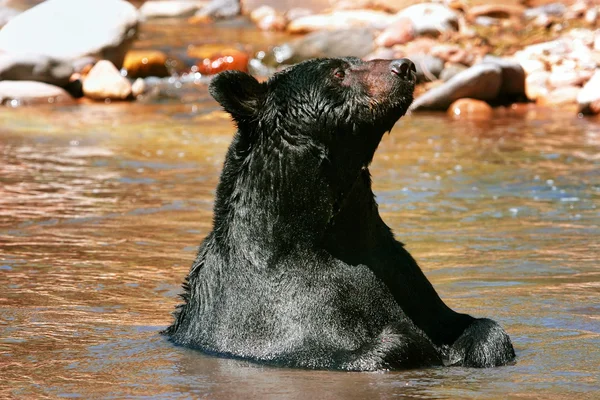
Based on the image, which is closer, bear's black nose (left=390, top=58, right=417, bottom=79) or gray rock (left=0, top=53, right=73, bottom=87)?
bear's black nose (left=390, top=58, right=417, bottom=79)

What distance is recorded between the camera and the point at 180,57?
28.0 m

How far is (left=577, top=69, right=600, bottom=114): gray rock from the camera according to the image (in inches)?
782

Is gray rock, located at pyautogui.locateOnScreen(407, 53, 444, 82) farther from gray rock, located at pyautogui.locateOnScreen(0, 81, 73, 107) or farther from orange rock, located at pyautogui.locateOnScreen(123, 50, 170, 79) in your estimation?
gray rock, located at pyautogui.locateOnScreen(0, 81, 73, 107)

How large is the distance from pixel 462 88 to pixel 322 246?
613 inches

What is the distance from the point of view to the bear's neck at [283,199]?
6.00m

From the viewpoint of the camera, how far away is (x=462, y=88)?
21.1 meters

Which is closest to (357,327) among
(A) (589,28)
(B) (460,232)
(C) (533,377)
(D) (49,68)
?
(C) (533,377)

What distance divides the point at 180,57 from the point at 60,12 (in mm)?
3232

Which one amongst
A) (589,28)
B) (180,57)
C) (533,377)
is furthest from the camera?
(180,57)

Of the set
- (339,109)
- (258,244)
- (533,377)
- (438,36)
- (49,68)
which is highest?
(438,36)

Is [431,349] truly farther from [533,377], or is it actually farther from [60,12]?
[60,12]

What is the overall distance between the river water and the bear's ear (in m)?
1.38

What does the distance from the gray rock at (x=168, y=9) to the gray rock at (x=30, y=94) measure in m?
14.9

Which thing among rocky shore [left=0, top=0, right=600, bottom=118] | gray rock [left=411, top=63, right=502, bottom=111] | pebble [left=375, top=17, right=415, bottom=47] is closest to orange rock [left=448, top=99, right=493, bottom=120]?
rocky shore [left=0, top=0, right=600, bottom=118]
